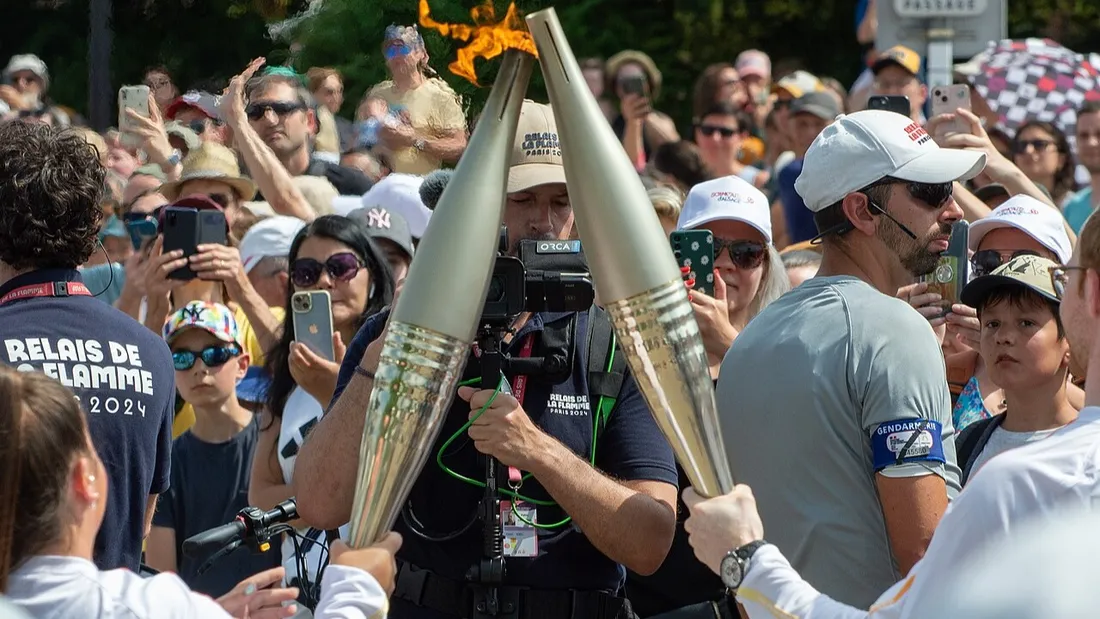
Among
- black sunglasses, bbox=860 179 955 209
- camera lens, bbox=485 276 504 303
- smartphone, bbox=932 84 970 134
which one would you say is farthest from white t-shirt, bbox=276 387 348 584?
smartphone, bbox=932 84 970 134

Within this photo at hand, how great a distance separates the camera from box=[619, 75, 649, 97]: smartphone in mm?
10214

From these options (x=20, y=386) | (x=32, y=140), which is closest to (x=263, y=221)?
(x=32, y=140)

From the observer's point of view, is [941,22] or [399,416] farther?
[941,22]

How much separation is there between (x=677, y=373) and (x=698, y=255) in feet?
6.85

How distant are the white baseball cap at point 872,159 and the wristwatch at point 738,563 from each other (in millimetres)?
1255

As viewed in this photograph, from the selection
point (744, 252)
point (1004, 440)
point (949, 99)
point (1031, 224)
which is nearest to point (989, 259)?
point (1031, 224)

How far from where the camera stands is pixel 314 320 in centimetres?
562

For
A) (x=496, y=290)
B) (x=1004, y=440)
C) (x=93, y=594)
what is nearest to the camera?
(x=93, y=594)

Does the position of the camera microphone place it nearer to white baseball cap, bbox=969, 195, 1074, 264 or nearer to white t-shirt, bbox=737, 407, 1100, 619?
white t-shirt, bbox=737, 407, 1100, 619

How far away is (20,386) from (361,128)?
6.95 ft

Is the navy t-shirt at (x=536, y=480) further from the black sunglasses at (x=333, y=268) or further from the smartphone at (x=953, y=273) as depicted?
the black sunglasses at (x=333, y=268)

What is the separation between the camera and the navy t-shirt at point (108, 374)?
13.2ft

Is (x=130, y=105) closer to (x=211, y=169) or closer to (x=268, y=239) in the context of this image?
(x=211, y=169)

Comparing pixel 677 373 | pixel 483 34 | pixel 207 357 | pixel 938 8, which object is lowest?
pixel 207 357
